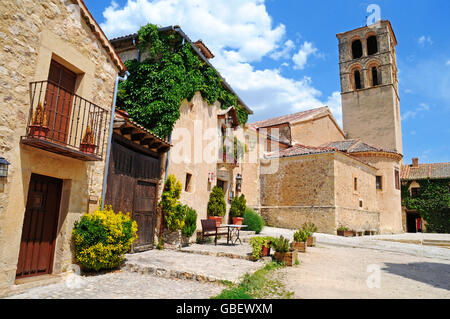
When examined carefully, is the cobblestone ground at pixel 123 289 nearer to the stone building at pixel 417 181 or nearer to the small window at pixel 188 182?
the small window at pixel 188 182

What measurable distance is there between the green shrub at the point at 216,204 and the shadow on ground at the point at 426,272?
22.4 feet

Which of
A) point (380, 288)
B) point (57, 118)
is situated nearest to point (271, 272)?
point (380, 288)

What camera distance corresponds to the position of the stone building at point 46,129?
4777mm

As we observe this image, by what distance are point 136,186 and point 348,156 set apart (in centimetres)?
1458

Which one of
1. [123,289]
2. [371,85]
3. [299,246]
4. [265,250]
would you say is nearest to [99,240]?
[123,289]

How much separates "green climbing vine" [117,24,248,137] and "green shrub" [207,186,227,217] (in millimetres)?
4299

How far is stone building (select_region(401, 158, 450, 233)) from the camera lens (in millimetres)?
26788

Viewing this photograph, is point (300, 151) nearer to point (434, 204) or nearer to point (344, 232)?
point (344, 232)

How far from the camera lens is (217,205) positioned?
12.9 meters

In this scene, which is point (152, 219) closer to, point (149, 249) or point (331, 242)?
point (149, 249)

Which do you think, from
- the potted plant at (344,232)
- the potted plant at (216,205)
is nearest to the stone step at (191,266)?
the potted plant at (216,205)

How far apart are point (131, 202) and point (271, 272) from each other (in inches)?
177

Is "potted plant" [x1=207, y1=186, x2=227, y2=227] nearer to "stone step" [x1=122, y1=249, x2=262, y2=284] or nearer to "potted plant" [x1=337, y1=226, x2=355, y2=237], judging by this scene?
"stone step" [x1=122, y1=249, x2=262, y2=284]

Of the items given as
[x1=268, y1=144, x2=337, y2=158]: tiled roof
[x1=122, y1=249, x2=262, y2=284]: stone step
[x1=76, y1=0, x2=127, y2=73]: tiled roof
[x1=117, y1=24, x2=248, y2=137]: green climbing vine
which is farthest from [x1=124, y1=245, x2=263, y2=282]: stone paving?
[x1=268, y1=144, x2=337, y2=158]: tiled roof
